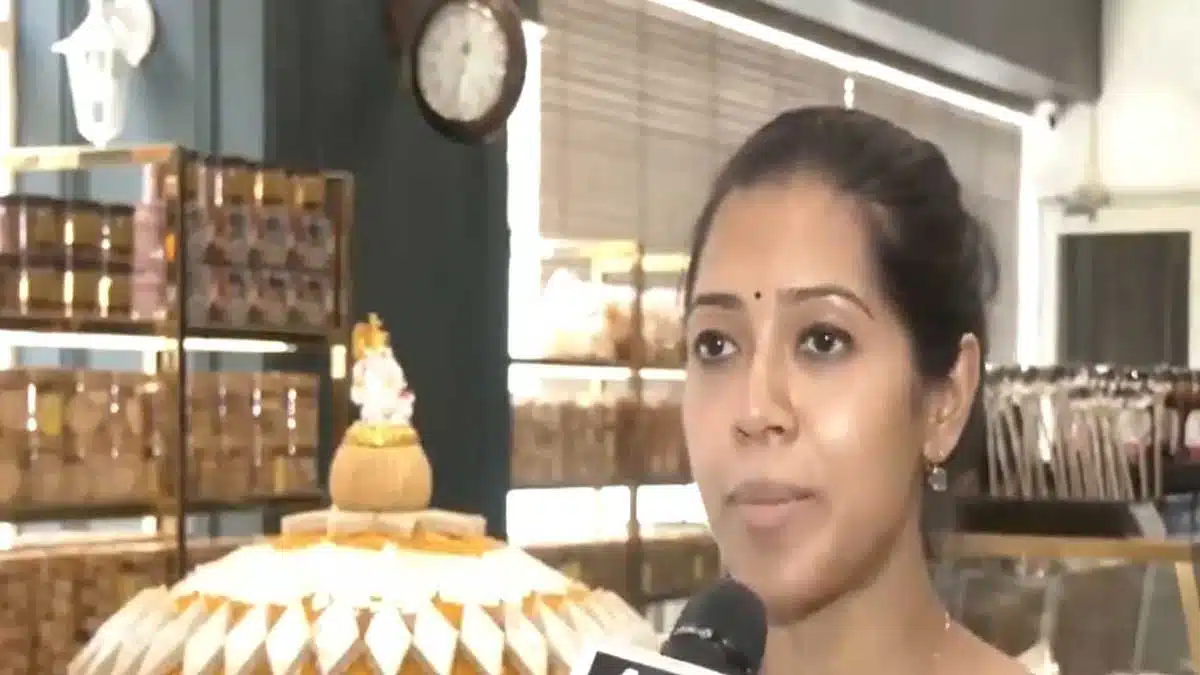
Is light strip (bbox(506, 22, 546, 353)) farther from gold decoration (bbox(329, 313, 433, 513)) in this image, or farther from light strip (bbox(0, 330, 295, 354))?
gold decoration (bbox(329, 313, 433, 513))

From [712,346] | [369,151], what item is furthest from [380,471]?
[369,151]

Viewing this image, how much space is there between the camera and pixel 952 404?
91 centimetres

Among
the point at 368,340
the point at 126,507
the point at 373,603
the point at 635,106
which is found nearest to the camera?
the point at 373,603

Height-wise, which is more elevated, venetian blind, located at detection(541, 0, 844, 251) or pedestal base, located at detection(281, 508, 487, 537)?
venetian blind, located at detection(541, 0, 844, 251)

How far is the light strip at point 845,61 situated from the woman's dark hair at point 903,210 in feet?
12.3

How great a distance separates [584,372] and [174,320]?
1674mm

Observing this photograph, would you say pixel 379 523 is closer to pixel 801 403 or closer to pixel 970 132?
pixel 801 403

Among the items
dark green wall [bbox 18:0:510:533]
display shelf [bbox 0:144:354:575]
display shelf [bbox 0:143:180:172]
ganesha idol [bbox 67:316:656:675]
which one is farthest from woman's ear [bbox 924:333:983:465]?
dark green wall [bbox 18:0:510:533]

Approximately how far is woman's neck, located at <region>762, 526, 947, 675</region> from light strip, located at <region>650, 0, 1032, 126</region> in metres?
3.84

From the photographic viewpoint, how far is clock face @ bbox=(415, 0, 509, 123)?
350cm

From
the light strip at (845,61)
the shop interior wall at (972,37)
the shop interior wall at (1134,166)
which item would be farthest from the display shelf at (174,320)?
the shop interior wall at (1134,166)

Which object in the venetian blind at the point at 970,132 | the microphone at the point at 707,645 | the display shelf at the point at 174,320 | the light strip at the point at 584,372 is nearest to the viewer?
the microphone at the point at 707,645

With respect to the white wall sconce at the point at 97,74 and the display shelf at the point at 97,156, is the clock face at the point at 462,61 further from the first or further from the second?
the display shelf at the point at 97,156

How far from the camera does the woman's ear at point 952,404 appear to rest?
2.92 feet
